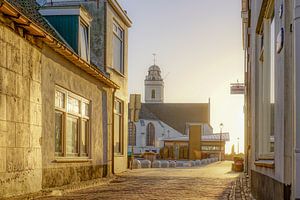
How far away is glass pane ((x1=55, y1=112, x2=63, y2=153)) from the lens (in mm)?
12828

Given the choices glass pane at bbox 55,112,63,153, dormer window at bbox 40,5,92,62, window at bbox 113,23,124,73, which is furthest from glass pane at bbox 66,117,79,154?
window at bbox 113,23,124,73

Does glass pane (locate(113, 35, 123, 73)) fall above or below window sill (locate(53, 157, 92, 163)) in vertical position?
above

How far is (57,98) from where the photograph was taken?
1288cm

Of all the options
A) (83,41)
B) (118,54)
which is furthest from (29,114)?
(118,54)

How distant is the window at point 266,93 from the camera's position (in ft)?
25.8

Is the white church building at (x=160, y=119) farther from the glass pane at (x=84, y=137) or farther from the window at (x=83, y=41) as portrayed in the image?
the glass pane at (x=84, y=137)

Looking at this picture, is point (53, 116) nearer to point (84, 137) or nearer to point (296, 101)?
point (84, 137)

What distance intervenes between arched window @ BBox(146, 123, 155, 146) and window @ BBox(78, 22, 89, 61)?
7544 cm

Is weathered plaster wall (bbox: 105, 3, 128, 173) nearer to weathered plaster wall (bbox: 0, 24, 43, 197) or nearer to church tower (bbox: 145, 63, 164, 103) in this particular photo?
weathered plaster wall (bbox: 0, 24, 43, 197)

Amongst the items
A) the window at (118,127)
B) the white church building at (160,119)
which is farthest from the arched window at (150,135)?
the window at (118,127)

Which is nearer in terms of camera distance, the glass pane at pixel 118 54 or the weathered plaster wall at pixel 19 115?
the weathered plaster wall at pixel 19 115

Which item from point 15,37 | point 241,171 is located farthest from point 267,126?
point 241,171

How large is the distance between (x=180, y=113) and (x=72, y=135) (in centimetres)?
8795

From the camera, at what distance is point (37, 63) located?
1107 cm
